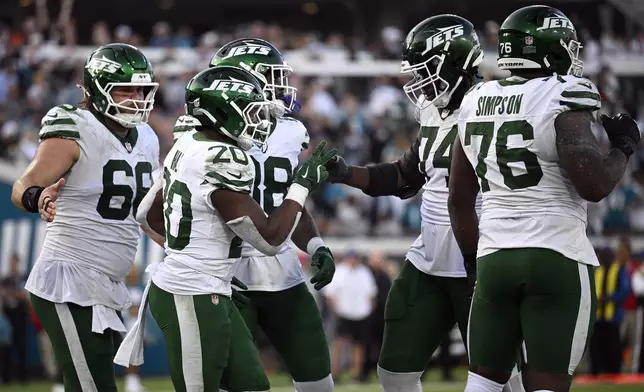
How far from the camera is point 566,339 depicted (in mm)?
4695

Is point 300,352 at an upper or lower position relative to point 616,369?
upper

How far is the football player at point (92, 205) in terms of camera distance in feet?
18.7

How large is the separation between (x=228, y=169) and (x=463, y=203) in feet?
3.91

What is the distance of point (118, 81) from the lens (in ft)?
19.3

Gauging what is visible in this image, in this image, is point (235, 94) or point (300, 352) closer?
point (235, 94)

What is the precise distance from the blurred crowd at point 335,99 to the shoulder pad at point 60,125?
9544 mm

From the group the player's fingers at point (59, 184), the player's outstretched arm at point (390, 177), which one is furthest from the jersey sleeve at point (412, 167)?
the player's fingers at point (59, 184)

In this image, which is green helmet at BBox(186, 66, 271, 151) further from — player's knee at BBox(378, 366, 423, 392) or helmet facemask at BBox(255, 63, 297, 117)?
player's knee at BBox(378, 366, 423, 392)

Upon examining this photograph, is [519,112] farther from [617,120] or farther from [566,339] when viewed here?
[566,339]

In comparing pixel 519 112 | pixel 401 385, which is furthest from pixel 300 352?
pixel 519 112

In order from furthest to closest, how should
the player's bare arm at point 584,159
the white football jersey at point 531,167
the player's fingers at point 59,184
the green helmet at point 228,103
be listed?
the player's fingers at point 59,184
the green helmet at point 228,103
the white football jersey at point 531,167
the player's bare arm at point 584,159

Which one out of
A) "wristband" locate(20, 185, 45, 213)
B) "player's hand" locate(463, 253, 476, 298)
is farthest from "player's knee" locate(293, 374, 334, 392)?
"wristband" locate(20, 185, 45, 213)

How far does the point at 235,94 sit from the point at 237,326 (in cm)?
106

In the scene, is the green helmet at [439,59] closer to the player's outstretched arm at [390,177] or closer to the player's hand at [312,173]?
the player's outstretched arm at [390,177]
